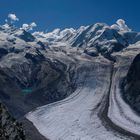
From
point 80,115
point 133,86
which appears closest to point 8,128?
point 80,115

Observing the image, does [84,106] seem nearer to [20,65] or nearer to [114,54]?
[20,65]

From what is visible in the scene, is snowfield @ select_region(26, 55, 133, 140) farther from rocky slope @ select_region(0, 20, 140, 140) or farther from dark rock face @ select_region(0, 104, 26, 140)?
dark rock face @ select_region(0, 104, 26, 140)

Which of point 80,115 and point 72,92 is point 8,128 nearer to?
point 80,115

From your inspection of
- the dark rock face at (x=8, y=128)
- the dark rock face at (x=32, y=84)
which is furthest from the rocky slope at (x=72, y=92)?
the dark rock face at (x=8, y=128)

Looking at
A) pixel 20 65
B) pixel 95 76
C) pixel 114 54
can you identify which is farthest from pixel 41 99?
pixel 114 54

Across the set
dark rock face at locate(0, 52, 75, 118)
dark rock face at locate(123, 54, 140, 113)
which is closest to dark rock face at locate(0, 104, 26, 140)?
dark rock face at locate(123, 54, 140, 113)
